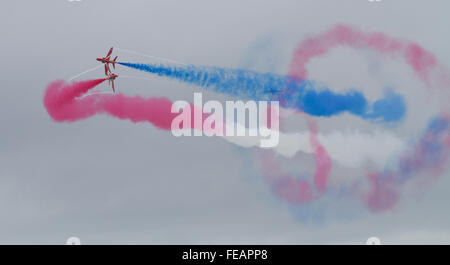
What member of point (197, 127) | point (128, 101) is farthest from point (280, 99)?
point (128, 101)

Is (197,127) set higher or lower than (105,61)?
lower

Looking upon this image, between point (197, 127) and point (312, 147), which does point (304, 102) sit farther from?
point (197, 127)

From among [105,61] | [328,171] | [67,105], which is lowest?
[328,171]

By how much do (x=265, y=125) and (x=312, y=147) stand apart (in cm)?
542

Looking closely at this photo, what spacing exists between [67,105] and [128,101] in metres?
5.49

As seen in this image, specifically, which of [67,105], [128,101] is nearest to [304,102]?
[128,101]

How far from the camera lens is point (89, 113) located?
3066 inches

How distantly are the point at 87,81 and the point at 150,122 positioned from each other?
7484 millimetres

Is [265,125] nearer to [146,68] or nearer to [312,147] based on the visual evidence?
[312,147]

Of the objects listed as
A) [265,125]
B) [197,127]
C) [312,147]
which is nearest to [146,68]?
[197,127]

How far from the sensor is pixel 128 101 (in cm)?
7750

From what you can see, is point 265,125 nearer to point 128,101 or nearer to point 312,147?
point 312,147

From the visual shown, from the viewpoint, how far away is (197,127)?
77062 mm

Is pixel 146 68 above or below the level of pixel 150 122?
above
